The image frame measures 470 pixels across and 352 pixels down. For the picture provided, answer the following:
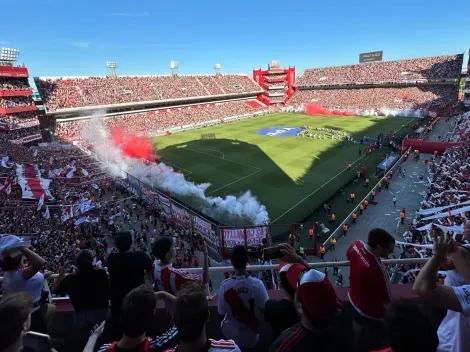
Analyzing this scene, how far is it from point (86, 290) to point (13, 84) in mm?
48109

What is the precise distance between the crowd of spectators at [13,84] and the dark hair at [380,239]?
155ft

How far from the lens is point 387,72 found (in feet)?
223

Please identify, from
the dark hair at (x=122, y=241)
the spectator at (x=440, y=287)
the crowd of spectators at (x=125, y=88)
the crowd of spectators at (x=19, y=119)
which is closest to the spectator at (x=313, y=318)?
the spectator at (x=440, y=287)

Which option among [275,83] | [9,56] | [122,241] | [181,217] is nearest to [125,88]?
[9,56]

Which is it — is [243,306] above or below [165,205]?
above

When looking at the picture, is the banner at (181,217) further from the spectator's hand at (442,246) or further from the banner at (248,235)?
the spectator's hand at (442,246)

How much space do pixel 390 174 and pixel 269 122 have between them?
34324mm

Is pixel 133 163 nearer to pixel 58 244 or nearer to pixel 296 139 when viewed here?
pixel 58 244

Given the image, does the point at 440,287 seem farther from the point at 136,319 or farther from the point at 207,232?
the point at 207,232

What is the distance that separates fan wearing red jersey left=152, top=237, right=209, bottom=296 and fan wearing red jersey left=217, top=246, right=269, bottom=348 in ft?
1.71

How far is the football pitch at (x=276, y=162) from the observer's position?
22375mm

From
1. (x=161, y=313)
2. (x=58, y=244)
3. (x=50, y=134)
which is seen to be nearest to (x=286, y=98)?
(x=50, y=134)

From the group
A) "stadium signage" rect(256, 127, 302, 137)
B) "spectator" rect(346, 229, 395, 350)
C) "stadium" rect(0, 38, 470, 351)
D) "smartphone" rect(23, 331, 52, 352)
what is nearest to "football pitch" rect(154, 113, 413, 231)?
"stadium" rect(0, 38, 470, 351)

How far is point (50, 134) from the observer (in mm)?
44062
